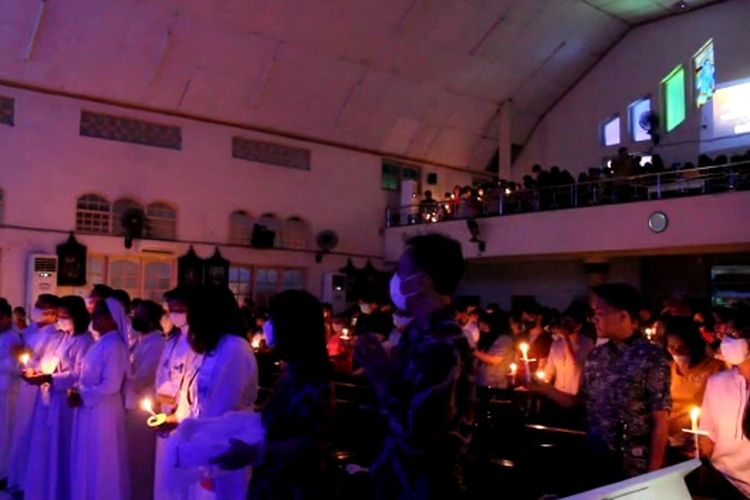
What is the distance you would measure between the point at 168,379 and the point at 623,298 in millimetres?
2997

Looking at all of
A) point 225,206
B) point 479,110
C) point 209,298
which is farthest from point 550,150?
point 209,298

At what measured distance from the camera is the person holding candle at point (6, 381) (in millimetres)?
6906

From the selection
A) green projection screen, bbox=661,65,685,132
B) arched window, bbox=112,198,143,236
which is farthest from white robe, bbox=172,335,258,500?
green projection screen, bbox=661,65,685,132

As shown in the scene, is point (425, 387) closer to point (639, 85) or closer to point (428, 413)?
point (428, 413)

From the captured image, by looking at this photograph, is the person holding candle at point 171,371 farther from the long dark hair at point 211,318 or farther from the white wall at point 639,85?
the white wall at point 639,85

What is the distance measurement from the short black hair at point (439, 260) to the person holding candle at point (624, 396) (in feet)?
4.17

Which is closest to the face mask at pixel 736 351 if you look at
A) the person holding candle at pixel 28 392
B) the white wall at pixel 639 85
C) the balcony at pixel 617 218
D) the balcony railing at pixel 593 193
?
the person holding candle at pixel 28 392

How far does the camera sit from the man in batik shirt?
2197 millimetres

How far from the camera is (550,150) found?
20141 millimetres

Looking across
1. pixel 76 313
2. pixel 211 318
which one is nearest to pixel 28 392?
pixel 76 313

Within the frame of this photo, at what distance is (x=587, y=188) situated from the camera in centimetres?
1441

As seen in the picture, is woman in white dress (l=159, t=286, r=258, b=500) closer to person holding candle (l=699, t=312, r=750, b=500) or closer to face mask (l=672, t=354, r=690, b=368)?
person holding candle (l=699, t=312, r=750, b=500)

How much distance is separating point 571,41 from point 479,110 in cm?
282

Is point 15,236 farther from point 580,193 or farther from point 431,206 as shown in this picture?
point 580,193
